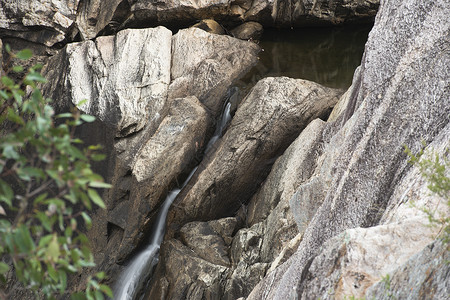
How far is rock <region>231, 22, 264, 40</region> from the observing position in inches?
805

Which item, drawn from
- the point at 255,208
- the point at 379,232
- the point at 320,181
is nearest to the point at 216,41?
the point at 255,208

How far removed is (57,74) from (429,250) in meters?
14.3

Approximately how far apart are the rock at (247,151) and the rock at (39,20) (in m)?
8.91

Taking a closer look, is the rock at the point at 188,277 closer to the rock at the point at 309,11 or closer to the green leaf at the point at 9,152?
the green leaf at the point at 9,152

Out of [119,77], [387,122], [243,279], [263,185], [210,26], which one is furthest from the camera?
[210,26]

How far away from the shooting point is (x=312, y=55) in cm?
1961

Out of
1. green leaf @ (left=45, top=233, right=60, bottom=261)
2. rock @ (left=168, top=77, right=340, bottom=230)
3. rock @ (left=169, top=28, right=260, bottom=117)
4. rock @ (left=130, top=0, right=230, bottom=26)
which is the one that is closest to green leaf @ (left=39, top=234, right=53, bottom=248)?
green leaf @ (left=45, top=233, right=60, bottom=261)

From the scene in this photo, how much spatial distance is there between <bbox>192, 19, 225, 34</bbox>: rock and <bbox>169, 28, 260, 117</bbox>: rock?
1.97 meters

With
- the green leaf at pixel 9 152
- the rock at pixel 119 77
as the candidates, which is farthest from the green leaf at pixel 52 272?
the rock at pixel 119 77

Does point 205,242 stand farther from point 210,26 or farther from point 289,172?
point 210,26

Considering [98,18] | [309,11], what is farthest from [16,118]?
[309,11]

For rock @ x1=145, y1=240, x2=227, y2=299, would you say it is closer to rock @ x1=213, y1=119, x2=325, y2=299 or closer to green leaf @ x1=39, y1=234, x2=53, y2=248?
rock @ x1=213, y1=119, x2=325, y2=299

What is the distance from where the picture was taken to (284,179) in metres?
12.3

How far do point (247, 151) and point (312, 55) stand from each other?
24.8 ft
